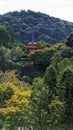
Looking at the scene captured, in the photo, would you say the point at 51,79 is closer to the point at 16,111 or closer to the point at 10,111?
the point at 16,111

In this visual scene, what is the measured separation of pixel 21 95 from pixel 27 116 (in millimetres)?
5512

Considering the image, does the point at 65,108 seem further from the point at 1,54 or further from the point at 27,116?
the point at 1,54

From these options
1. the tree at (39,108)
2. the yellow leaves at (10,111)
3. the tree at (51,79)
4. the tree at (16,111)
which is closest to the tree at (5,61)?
the tree at (16,111)

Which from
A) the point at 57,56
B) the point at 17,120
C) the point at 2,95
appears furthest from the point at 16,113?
the point at 57,56

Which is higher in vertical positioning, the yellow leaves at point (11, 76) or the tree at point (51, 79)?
the tree at point (51, 79)

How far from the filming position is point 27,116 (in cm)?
5781

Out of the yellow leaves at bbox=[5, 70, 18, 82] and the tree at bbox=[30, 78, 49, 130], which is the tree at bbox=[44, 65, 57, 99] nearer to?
the tree at bbox=[30, 78, 49, 130]

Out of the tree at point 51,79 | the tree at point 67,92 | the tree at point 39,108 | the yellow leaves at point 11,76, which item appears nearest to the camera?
the tree at point 67,92

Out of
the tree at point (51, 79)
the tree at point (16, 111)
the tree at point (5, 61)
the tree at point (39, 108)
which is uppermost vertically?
the tree at point (51, 79)

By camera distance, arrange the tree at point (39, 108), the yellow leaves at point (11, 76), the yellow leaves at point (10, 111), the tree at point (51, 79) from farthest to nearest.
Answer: the yellow leaves at point (11, 76), the yellow leaves at point (10, 111), the tree at point (51, 79), the tree at point (39, 108)

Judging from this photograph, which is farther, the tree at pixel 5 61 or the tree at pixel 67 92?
the tree at pixel 5 61

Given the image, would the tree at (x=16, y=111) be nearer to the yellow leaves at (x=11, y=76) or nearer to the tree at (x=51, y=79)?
the tree at (x=51, y=79)

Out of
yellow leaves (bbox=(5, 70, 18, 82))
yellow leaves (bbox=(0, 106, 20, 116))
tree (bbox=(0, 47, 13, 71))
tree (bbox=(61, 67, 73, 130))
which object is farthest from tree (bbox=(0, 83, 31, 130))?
tree (bbox=(0, 47, 13, 71))

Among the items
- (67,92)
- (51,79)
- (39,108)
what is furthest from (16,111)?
(67,92)
